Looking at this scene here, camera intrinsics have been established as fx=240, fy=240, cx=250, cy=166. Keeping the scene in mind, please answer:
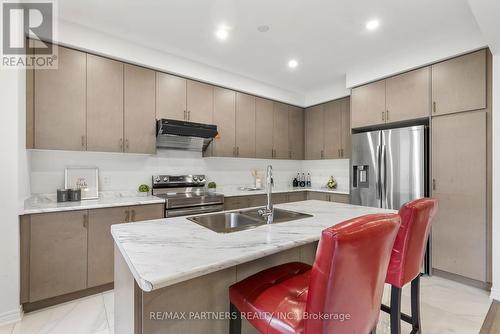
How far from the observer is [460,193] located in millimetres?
2572

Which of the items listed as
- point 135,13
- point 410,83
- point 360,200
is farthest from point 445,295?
point 135,13

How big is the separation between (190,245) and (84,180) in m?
2.34

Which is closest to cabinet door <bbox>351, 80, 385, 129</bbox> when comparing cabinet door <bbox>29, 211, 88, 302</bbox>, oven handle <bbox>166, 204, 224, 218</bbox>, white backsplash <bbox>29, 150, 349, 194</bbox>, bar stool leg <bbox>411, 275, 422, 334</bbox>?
white backsplash <bbox>29, 150, 349, 194</bbox>

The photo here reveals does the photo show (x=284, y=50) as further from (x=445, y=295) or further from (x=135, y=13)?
(x=445, y=295)

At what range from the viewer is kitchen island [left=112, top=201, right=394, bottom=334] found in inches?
34.0

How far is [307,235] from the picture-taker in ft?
4.07

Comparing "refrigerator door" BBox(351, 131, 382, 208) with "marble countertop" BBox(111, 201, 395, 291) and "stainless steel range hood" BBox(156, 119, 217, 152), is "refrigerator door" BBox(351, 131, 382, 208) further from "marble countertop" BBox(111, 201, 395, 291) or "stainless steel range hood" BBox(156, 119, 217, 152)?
"stainless steel range hood" BBox(156, 119, 217, 152)

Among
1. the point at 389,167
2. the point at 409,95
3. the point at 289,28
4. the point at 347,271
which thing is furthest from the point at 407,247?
the point at 409,95

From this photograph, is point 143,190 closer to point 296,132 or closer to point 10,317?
point 10,317

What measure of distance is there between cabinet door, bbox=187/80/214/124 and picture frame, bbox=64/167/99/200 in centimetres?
134

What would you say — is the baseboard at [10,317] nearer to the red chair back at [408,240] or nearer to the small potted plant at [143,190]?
the small potted plant at [143,190]

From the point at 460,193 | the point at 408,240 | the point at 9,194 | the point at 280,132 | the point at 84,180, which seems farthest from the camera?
the point at 280,132

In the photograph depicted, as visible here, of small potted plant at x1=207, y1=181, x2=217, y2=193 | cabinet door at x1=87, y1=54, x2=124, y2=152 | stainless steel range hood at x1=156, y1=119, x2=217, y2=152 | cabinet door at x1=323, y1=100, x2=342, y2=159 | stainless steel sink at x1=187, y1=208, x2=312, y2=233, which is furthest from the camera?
cabinet door at x1=323, y1=100, x2=342, y2=159

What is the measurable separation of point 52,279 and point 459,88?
4.44m
